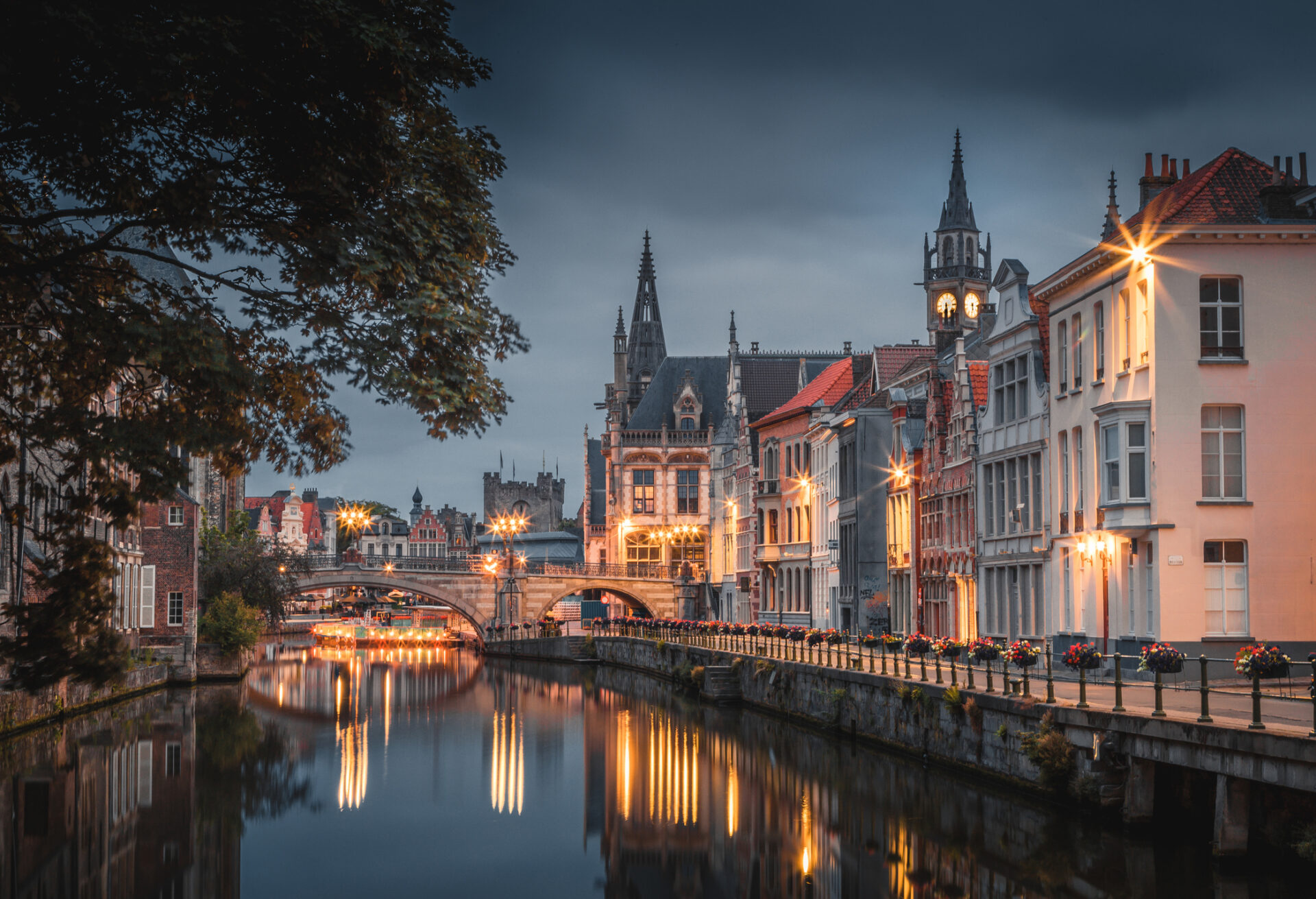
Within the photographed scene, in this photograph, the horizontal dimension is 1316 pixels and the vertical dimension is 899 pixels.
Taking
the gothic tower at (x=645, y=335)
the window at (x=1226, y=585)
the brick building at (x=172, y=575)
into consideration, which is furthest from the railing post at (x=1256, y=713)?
the gothic tower at (x=645, y=335)

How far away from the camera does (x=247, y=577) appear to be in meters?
62.6

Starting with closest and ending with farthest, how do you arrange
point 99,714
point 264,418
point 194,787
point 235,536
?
point 264,418 → point 194,787 → point 99,714 → point 235,536

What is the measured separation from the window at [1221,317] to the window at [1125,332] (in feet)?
5.07

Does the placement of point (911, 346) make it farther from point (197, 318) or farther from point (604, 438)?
point (604, 438)

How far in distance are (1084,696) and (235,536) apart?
216ft

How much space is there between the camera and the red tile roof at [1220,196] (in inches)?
1102

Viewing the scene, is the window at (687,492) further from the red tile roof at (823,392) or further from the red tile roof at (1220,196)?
the red tile roof at (1220,196)

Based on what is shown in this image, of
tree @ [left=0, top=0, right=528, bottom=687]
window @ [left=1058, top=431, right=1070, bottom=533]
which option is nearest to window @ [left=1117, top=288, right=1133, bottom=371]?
window @ [left=1058, top=431, right=1070, bottom=533]

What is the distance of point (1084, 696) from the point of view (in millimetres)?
20984

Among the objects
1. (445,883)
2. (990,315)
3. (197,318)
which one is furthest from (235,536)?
(197,318)

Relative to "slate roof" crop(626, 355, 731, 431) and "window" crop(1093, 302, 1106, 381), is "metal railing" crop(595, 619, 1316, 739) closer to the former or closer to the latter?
"window" crop(1093, 302, 1106, 381)

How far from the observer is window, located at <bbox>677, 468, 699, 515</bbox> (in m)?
96.9

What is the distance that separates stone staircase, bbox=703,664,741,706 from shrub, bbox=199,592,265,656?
2214cm

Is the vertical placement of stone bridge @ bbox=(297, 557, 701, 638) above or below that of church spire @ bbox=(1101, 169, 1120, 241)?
below
